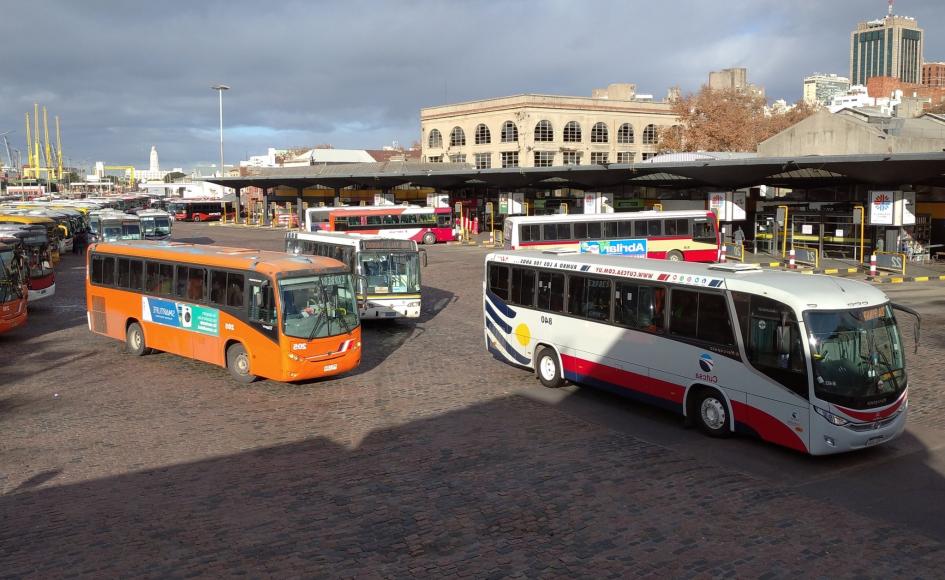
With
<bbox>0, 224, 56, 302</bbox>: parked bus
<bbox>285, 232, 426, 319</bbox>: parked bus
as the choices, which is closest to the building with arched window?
<bbox>0, 224, 56, 302</bbox>: parked bus

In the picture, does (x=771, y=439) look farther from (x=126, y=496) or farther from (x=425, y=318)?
(x=425, y=318)

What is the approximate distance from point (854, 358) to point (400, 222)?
40247 millimetres

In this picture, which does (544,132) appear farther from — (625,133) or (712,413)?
(712,413)

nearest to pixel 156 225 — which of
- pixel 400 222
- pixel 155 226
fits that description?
pixel 155 226

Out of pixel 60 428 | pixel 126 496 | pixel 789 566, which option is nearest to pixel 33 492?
pixel 126 496

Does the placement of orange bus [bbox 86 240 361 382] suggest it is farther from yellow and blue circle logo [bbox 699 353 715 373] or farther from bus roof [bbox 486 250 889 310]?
yellow and blue circle logo [bbox 699 353 715 373]

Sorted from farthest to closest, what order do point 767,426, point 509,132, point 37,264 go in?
point 509,132
point 37,264
point 767,426

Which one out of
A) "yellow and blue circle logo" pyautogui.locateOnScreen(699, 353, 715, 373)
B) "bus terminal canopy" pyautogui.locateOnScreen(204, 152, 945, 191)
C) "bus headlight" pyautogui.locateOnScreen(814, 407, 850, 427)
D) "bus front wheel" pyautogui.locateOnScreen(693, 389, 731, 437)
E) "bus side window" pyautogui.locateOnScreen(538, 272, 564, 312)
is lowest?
"bus front wheel" pyautogui.locateOnScreen(693, 389, 731, 437)

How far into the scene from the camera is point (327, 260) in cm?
1606

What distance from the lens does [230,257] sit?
53.6 feet

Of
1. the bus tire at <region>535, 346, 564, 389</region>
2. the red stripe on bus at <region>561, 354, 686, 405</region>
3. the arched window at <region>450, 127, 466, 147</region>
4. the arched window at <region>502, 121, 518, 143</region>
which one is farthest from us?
the arched window at <region>450, 127, 466, 147</region>

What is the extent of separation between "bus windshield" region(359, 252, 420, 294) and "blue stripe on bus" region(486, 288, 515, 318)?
533 cm

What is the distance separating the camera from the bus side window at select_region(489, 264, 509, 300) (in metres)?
16.4

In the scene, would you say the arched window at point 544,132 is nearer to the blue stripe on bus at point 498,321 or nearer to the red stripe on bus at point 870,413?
the blue stripe on bus at point 498,321
